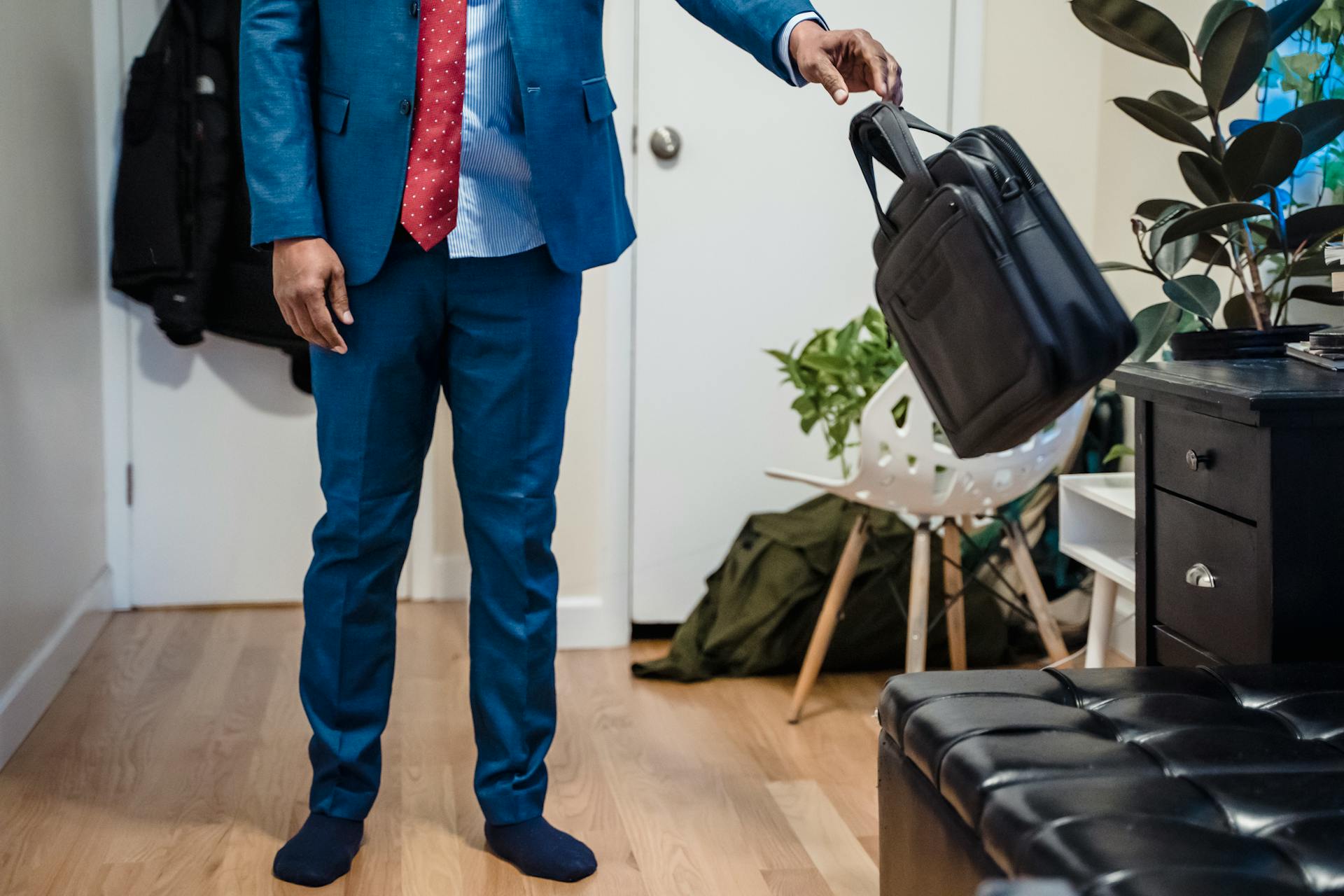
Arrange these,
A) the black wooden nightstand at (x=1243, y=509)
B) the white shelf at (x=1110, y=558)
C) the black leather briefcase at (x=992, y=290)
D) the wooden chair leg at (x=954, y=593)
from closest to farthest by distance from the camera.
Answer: the black leather briefcase at (x=992, y=290)
the black wooden nightstand at (x=1243, y=509)
the white shelf at (x=1110, y=558)
the wooden chair leg at (x=954, y=593)

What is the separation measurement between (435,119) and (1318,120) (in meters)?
1.12

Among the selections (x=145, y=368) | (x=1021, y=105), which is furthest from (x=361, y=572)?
(x=1021, y=105)

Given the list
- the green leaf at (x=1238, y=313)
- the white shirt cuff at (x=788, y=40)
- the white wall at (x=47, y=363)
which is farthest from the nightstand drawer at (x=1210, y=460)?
the white wall at (x=47, y=363)

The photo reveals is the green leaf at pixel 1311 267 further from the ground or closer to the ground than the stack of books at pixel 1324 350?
further from the ground

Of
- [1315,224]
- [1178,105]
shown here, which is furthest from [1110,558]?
[1178,105]

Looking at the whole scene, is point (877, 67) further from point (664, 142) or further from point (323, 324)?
point (664, 142)

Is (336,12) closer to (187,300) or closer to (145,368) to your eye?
(187,300)

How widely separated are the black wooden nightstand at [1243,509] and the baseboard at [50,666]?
1.67 m

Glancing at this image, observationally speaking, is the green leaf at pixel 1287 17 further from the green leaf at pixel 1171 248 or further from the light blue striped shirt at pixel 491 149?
the light blue striped shirt at pixel 491 149

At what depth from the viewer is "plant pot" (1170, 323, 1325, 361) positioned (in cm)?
168

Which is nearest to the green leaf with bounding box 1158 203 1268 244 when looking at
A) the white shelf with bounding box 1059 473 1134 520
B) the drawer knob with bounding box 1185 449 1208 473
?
the drawer knob with bounding box 1185 449 1208 473

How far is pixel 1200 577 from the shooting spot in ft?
4.81

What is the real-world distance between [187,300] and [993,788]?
2.19 meters

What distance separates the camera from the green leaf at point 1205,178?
1737mm
